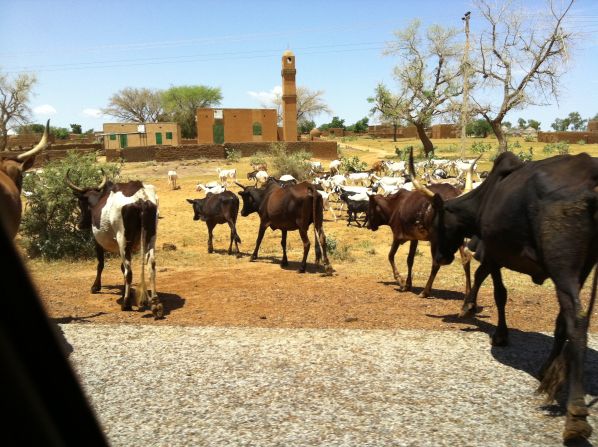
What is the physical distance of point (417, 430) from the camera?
4566 mm

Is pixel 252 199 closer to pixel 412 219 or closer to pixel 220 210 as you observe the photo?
pixel 220 210

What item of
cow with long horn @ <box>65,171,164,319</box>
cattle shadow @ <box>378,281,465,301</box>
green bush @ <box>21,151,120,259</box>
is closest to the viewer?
cow with long horn @ <box>65,171,164,319</box>

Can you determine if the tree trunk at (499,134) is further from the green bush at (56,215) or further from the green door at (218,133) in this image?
the green bush at (56,215)

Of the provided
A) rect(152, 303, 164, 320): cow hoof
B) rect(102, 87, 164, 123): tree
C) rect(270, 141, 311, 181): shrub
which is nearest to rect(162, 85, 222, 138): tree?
rect(102, 87, 164, 123): tree

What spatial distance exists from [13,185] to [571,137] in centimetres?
5923

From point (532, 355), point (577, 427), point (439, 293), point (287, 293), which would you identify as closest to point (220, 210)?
point (287, 293)

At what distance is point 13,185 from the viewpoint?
25.5 feet

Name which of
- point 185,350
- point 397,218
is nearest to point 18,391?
point 185,350

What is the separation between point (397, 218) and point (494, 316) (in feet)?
10.7

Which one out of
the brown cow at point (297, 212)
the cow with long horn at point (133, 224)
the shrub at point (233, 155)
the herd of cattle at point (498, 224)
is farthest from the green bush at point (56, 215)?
the shrub at point (233, 155)

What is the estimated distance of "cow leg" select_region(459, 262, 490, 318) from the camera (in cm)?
729

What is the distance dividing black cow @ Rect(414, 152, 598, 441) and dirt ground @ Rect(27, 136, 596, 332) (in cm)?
214

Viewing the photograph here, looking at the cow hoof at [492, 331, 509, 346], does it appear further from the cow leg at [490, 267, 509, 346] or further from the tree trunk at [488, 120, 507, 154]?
the tree trunk at [488, 120, 507, 154]

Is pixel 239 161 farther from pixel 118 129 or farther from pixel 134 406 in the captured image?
pixel 134 406
